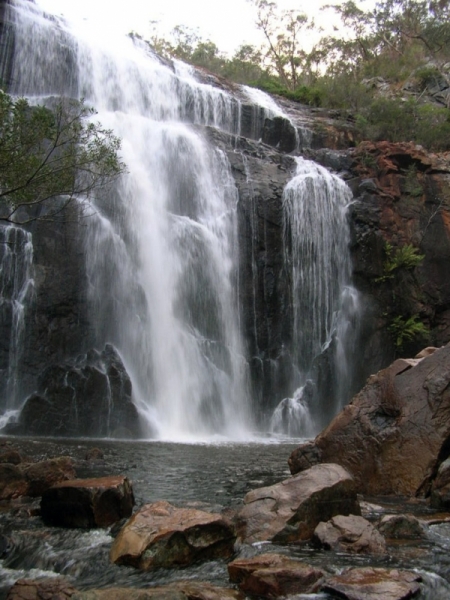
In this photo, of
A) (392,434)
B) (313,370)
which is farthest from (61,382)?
(392,434)

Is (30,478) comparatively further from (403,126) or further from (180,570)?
(403,126)

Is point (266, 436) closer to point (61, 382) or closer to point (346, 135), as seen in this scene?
→ point (61, 382)

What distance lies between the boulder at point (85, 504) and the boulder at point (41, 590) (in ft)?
5.84

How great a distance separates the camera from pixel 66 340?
17984 mm

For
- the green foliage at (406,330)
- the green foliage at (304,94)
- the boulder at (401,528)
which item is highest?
the green foliage at (304,94)

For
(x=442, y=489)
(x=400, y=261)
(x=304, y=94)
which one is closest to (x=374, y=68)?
(x=304, y=94)

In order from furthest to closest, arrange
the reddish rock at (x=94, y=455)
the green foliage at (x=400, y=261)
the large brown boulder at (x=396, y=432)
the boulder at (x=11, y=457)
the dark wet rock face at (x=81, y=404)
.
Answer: the green foliage at (x=400, y=261)
the dark wet rock face at (x=81, y=404)
the reddish rock at (x=94, y=455)
the boulder at (x=11, y=457)
the large brown boulder at (x=396, y=432)

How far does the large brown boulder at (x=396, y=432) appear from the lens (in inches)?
351

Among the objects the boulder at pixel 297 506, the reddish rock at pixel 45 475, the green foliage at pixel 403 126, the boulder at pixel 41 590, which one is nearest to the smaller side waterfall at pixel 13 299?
the reddish rock at pixel 45 475

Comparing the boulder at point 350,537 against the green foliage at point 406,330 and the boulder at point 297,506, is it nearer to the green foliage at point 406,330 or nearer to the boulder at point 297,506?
the boulder at point 297,506

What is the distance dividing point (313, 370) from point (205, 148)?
1063cm

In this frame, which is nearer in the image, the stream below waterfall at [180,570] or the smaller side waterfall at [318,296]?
the stream below waterfall at [180,570]

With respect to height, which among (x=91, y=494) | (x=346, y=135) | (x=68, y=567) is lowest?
(x=68, y=567)

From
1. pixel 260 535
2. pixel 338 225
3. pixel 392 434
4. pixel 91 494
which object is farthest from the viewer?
pixel 338 225
